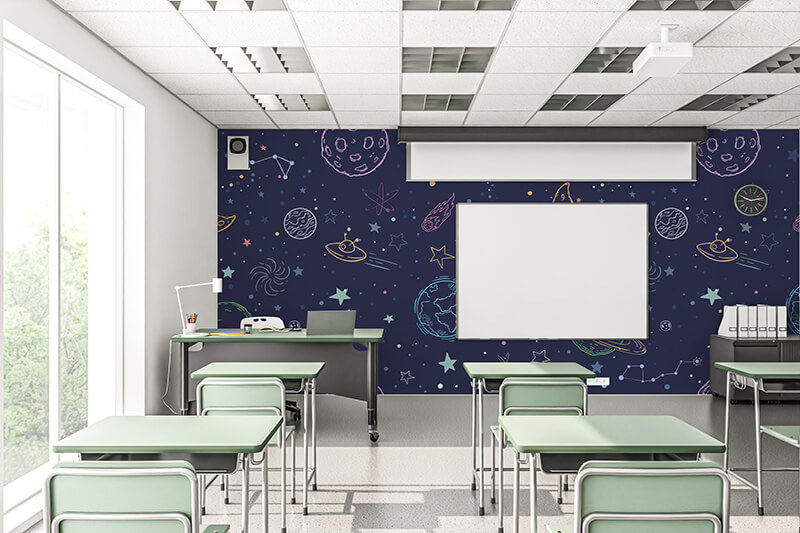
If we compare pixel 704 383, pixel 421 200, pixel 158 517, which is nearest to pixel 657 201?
pixel 704 383

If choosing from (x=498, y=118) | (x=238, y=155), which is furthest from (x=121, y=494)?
(x=238, y=155)

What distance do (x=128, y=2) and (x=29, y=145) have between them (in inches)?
41.4

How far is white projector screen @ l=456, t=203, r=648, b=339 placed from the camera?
7562mm

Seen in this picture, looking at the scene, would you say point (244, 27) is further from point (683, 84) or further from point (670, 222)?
point (670, 222)

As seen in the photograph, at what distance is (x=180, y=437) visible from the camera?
8.84 feet

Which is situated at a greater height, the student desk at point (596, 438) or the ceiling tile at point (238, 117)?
the ceiling tile at point (238, 117)

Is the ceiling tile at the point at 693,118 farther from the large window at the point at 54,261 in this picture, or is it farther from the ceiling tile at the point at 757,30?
the large window at the point at 54,261

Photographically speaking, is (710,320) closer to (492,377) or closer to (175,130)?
(492,377)

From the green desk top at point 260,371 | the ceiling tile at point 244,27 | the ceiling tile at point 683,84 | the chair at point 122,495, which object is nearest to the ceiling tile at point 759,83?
the ceiling tile at point 683,84

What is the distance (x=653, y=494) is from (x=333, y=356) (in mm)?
3914

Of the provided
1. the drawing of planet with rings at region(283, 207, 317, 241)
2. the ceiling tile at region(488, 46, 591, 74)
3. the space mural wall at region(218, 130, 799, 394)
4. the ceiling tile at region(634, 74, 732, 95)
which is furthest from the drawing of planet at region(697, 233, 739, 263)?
the drawing of planet with rings at region(283, 207, 317, 241)

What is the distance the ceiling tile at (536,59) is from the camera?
4824 mm

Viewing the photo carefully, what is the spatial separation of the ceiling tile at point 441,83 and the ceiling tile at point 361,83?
0.36ft

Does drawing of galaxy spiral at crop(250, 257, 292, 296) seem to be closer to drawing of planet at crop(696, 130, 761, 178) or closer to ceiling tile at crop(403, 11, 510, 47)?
ceiling tile at crop(403, 11, 510, 47)
